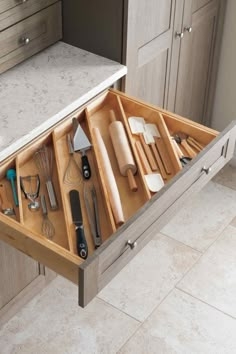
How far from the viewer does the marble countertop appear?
6.63 ft

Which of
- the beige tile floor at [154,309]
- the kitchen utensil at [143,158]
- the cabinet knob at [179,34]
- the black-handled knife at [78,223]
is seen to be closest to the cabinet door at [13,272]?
the beige tile floor at [154,309]

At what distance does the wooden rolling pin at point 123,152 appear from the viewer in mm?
1927

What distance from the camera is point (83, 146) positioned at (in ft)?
6.64

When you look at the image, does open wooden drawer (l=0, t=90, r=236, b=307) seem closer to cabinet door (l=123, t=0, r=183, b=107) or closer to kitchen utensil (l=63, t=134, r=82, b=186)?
kitchen utensil (l=63, t=134, r=82, b=186)

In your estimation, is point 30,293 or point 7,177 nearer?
point 7,177

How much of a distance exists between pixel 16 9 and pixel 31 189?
67cm

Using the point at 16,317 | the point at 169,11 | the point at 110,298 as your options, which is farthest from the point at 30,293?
the point at 169,11

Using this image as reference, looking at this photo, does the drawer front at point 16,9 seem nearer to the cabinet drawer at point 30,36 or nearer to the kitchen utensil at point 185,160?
the cabinet drawer at point 30,36

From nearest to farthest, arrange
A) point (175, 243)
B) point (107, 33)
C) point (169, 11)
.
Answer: point (107, 33), point (169, 11), point (175, 243)

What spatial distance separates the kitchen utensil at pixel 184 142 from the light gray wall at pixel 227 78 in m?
0.99

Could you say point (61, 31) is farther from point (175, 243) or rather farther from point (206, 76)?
point (175, 243)

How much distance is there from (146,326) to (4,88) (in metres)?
0.99

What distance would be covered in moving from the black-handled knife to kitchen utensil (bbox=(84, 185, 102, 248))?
0.03 metres

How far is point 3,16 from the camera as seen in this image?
216 centimetres
